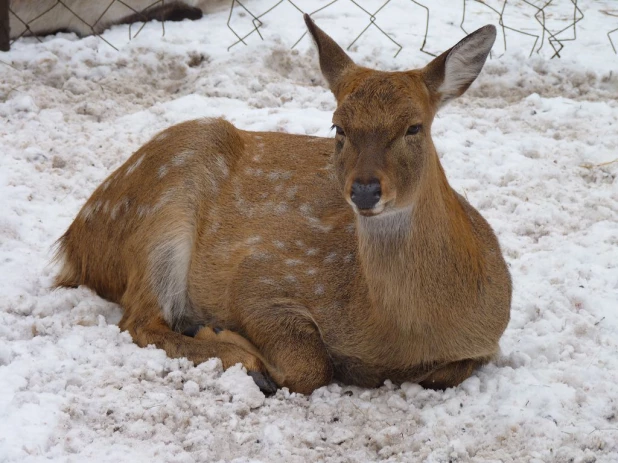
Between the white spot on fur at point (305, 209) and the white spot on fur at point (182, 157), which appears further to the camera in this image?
the white spot on fur at point (182, 157)

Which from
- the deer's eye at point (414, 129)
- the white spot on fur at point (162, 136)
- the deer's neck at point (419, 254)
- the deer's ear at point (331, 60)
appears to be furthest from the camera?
the white spot on fur at point (162, 136)

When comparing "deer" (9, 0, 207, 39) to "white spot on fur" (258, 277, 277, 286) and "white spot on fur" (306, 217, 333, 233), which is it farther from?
"white spot on fur" (258, 277, 277, 286)

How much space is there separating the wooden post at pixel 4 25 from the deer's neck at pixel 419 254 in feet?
17.4

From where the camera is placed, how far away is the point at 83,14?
9016 millimetres

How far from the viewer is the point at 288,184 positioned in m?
5.59

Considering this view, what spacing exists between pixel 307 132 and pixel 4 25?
10.7ft

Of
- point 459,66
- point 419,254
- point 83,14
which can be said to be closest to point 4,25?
point 83,14

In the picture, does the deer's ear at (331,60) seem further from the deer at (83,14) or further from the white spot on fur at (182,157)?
the deer at (83,14)

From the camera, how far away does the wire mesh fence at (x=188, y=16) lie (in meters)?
8.75

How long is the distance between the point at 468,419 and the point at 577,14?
280 inches

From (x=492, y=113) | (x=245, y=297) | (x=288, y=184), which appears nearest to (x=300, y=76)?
(x=492, y=113)

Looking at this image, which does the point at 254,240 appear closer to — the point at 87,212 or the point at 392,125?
the point at 87,212

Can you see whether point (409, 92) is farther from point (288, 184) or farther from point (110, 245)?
point (110, 245)

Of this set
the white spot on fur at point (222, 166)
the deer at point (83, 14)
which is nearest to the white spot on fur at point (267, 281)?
the white spot on fur at point (222, 166)
